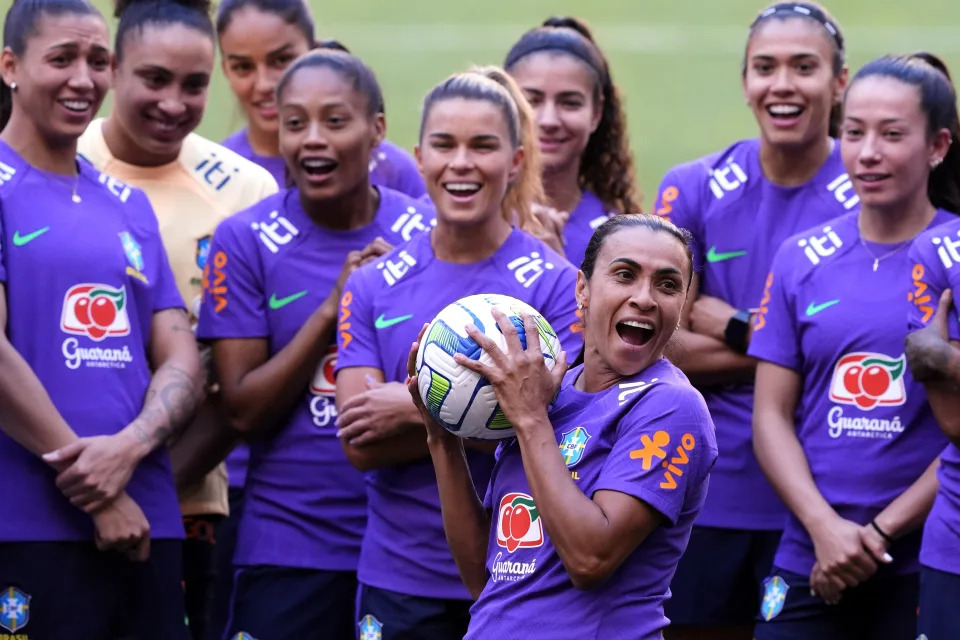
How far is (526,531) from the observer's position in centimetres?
413

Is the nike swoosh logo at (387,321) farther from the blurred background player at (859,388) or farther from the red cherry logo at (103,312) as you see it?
the blurred background player at (859,388)

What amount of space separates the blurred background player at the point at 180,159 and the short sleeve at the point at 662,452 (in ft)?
8.18

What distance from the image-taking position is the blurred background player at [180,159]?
246 inches

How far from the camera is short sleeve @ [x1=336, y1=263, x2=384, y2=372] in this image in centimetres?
537

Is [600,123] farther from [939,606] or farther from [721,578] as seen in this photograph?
[939,606]

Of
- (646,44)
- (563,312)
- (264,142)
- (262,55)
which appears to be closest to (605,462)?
(563,312)

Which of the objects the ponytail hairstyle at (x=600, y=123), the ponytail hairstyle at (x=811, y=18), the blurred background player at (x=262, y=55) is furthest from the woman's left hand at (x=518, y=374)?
the blurred background player at (x=262, y=55)

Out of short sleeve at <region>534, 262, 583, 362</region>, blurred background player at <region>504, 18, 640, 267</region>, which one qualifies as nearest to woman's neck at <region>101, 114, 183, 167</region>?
blurred background player at <region>504, 18, 640, 267</region>

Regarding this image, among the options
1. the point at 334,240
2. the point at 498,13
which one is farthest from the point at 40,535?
the point at 498,13

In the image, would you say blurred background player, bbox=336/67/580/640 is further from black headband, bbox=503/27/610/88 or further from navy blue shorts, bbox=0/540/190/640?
black headband, bbox=503/27/610/88

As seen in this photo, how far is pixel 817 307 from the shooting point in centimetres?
557

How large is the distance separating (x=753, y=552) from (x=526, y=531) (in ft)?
6.67

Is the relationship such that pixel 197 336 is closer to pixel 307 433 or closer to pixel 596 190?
pixel 307 433

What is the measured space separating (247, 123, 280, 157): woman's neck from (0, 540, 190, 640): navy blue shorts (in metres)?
2.34
